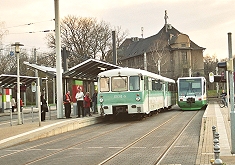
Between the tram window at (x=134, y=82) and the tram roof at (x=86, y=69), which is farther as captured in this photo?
the tram roof at (x=86, y=69)

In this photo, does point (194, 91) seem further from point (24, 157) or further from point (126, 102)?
point (24, 157)

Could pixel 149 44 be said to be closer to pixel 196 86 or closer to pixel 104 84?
pixel 196 86

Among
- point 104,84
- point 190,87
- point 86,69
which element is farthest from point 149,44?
point 104,84

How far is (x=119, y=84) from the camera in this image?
88.2 ft

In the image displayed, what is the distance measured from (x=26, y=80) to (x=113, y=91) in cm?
1389

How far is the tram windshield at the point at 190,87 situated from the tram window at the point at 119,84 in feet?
47.1

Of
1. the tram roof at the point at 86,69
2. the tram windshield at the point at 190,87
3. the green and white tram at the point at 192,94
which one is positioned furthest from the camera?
the tram windshield at the point at 190,87

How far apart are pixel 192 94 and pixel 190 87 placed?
75cm

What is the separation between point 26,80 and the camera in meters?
38.4

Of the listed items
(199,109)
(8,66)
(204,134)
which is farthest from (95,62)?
(8,66)

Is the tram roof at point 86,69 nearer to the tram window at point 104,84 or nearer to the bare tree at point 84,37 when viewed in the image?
the tram window at point 104,84

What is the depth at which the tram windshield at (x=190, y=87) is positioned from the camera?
4003 centimetres

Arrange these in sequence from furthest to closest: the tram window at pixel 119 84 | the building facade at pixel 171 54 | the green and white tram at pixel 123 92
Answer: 1. the building facade at pixel 171 54
2. the tram window at pixel 119 84
3. the green and white tram at pixel 123 92

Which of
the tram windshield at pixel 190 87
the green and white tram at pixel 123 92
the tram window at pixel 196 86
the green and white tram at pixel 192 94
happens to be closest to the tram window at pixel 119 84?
the green and white tram at pixel 123 92
